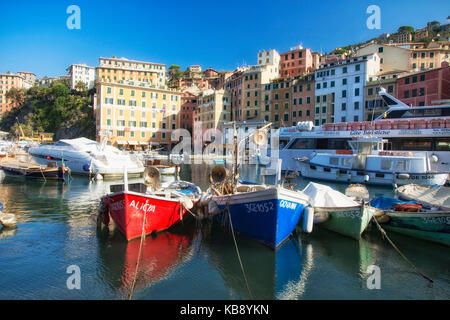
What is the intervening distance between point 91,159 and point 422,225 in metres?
29.6

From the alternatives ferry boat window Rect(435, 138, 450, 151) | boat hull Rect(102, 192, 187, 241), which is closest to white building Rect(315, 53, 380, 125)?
ferry boat window Rect(435, 138, 450, 151)

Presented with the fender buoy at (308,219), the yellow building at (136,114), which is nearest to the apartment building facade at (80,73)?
the yellow building at (136,114)

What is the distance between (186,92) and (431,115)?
5944cm

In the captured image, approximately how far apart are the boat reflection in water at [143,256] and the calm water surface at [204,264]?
0.10 ft

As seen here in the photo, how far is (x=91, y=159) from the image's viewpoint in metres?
31.3

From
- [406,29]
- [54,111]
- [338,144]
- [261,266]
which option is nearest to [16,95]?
[54,111]

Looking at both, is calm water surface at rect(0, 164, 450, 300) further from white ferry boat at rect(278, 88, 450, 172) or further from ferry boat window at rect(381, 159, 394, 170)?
white ferry boat at rect(278, 88, 450, 172)

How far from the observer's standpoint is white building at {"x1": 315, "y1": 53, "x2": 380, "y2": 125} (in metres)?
49.2

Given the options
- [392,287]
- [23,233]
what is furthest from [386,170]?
[23,233]

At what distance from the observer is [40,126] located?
8119 cm

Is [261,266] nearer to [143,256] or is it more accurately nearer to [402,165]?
[143,256]
